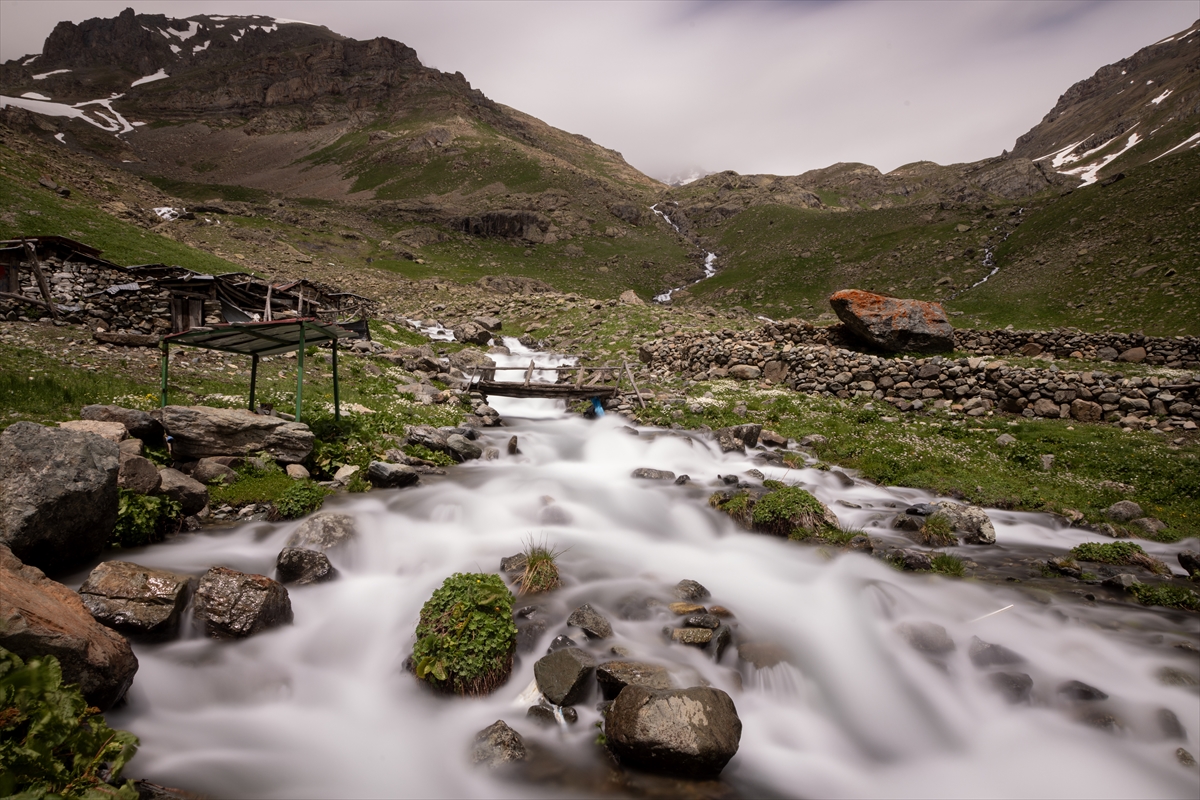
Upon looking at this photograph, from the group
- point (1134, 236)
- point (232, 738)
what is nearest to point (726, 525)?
point (232, 738)

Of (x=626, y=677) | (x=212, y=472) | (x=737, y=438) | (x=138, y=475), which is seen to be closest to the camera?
(x=626, y=677)

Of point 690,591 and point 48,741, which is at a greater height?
point 48,741

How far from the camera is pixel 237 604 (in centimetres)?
744

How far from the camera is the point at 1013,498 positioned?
13.2 meters

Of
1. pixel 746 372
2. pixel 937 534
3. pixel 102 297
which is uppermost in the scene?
pixel 102 297

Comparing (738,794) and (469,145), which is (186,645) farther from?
(469,145)

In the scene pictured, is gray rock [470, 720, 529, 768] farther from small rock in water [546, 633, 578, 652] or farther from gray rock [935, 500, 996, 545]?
gray rock [935, 500, 996, 545]

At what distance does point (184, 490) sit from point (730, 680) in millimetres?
10700

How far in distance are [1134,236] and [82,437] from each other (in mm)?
63642

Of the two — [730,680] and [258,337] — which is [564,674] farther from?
[258,337]

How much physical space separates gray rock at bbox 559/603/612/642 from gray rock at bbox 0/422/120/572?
24.5 ft

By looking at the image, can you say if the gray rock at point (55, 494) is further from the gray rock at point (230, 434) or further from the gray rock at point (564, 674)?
the gray rock at point (564, 674)

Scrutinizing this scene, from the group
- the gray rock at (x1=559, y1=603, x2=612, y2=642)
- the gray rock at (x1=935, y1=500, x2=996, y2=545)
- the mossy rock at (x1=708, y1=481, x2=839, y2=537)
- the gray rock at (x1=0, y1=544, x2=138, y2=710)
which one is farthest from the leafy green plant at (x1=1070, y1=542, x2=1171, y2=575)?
the gray rock at (x1=0, y1=544, x2=138, y2=710)

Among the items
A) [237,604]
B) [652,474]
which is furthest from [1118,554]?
[237,604]
